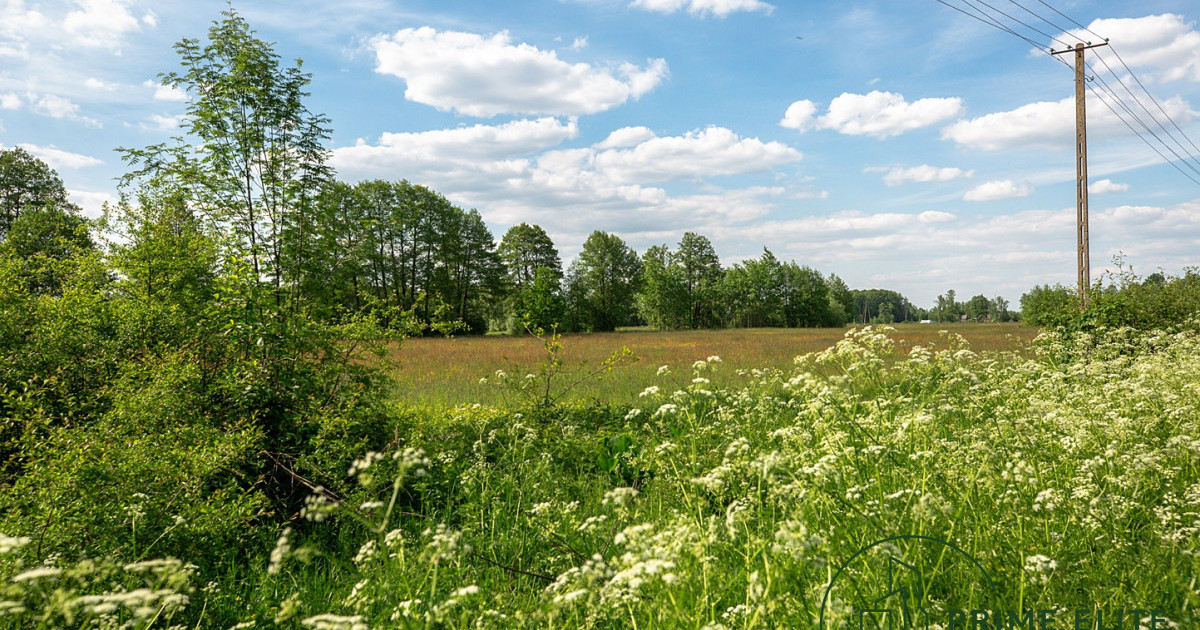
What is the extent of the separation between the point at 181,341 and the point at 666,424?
5.89 meters

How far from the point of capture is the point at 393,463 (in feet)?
19.1

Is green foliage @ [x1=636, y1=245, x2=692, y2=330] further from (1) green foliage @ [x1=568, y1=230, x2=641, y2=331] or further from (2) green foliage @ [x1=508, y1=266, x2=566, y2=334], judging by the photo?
(2) green foliage @ [x1=508, y1=266, x2=566, y2=334]

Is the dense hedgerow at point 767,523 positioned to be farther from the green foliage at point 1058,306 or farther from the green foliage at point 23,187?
the green foliage at point 23,187

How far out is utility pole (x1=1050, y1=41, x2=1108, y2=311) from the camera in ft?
59.0

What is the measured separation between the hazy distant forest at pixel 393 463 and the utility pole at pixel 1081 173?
27.9ft

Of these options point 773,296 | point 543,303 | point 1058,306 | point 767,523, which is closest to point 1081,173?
point 1058,306

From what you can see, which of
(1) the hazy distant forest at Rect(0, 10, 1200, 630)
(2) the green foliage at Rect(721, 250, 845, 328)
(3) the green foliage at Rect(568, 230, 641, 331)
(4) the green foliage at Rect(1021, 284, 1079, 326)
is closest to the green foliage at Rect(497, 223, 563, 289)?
(3) the green foliage at Rect(568, 230, 641, 331)

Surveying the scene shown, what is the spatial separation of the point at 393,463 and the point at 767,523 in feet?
11.8

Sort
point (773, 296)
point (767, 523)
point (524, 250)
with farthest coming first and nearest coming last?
1. point (773, 296)
2. point (524, 250)
3. point (767, 523)

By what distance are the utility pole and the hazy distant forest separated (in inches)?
335

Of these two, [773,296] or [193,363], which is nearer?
[193,363]

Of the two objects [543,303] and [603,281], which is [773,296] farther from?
[543,303]

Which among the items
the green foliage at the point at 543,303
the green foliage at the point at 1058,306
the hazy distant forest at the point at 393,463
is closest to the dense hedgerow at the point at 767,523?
the hazy distant forest at the point at 393,463

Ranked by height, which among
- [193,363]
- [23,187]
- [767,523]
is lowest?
[767,523]
